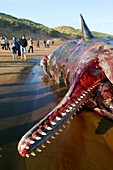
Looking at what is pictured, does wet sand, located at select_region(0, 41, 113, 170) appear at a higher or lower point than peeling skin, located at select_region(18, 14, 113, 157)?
lower

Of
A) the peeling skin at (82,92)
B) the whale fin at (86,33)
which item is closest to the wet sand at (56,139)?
the peeling skin at (82,92)

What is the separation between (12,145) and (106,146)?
60.9 inches

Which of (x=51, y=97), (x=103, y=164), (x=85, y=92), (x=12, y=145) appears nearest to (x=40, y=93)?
(x=51, y=97)

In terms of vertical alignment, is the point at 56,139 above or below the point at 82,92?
below

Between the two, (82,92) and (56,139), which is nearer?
(56,139)

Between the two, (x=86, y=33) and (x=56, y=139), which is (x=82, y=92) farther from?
(x=86, y=33)

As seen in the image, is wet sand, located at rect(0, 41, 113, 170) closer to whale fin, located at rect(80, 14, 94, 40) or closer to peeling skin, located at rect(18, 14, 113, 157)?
peeling skin, located at rect(18, 14, 113, 157)

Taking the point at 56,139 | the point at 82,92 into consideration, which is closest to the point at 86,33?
the point at 82,92

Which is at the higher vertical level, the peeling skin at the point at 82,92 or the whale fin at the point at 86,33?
the whale fin at the point at 86,33

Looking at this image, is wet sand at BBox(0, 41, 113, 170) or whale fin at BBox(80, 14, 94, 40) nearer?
wet sand at BBox(0, 41, 113, 170)

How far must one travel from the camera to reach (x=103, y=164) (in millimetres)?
4090

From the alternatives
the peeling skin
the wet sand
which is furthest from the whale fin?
the wet sand

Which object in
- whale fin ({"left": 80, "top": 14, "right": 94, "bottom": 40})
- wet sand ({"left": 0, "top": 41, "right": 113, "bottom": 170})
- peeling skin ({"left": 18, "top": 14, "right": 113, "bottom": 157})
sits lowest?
wet sand ({"left": 0, "top": 41, "right": 113, "bottom": 170})

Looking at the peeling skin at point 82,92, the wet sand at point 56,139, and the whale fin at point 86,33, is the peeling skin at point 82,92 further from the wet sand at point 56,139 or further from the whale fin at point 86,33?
the whale fin at point 86,33
